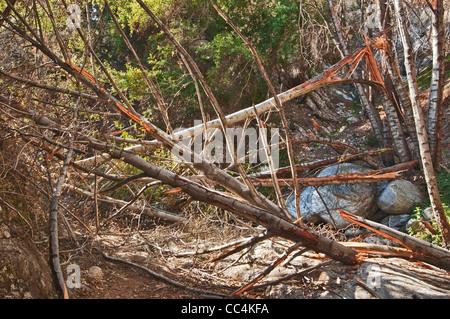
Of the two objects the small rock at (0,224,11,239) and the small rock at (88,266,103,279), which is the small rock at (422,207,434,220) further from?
the small rock at (0,224,11,239)

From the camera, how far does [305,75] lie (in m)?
10.9

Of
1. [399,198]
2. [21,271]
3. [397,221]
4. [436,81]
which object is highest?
[436,81]

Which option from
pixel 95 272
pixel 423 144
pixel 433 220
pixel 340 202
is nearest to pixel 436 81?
pixel 423 144

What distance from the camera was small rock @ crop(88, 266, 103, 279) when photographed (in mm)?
3092

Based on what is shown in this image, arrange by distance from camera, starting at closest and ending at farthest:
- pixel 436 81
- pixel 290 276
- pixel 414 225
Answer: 1. pixel 290 276
2. pixel 414 225
3. pixel 436 81

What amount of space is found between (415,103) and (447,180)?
2.52 metres

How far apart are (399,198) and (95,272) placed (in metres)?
5.09

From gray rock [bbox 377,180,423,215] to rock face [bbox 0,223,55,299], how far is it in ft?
17.8

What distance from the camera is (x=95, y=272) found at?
313 centimetres

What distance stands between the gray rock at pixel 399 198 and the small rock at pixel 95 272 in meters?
4.95

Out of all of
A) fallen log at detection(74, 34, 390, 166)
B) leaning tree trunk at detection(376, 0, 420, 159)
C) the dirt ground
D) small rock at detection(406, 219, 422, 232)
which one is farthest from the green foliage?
fallen log at detection(74, 34, 390, 166)

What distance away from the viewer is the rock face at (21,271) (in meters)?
2.34

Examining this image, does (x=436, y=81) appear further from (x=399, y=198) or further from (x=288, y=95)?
(x=288, y=95)
